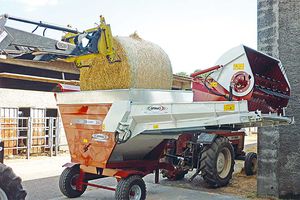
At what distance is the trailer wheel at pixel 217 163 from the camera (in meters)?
7.46

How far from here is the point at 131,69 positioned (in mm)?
6148

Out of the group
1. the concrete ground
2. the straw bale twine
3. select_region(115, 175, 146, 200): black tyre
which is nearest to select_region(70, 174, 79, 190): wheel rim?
the concrete ground

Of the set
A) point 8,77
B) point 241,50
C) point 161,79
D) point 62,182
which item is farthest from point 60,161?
point 241,50

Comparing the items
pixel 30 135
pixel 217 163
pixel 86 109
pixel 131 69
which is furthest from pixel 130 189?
pixel 30 135

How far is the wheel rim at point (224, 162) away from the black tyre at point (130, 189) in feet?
7.94

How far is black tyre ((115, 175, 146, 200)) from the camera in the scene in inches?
229

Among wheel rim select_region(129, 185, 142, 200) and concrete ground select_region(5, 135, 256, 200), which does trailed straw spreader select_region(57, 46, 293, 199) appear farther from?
concrete ground select_region(5, 135, 256, 200)

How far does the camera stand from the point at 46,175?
30.5 feet

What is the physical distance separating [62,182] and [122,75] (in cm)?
236

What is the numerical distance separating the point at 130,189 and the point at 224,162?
297cm

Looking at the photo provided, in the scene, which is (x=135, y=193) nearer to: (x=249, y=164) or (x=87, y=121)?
(x=87, y=121)

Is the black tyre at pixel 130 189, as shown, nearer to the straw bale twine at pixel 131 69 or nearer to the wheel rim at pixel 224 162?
the straw bale twine at pixel 131 69

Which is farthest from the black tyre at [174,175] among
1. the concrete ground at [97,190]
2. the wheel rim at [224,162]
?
the wheel rim at [224,162]

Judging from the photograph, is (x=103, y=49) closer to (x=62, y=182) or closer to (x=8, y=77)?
(x=62, y=182)
